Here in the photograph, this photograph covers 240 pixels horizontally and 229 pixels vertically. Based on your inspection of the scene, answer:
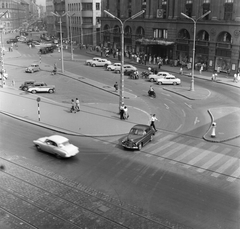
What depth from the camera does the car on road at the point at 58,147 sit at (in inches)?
942

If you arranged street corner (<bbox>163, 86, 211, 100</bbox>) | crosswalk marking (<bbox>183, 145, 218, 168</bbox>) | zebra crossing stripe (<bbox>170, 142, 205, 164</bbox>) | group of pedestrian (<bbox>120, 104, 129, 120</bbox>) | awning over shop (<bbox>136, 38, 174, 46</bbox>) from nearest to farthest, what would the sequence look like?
crosswalk marking (<bbox>183, 145, 218, 168</bbox>) → zebra crossing stripe (<bbox>170, 142, 205, 164</bbox>) → group of pedestrian (<bbox>120, 104, 129, 120</bbox>) → street corner (<bbox>163, 86, 211, 100</bbox>) → awning over shop (<bbox>136, 38, 174, 46</bbox>)

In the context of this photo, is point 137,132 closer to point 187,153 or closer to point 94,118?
point 187,153

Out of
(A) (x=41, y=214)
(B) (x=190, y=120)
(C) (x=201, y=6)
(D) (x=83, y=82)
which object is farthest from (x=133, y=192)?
(C) (x=201, y=6)

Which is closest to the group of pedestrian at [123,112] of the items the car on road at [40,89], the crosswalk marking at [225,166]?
the crosswalk marking at [225,166]

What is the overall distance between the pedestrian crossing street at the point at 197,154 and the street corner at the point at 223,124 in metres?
1.28

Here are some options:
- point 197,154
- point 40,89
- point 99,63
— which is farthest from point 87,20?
point 197,154

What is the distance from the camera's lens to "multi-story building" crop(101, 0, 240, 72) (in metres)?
58.5

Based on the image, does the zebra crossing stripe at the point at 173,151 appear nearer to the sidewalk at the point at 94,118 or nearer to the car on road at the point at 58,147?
the sidewalk at the point at 94,118

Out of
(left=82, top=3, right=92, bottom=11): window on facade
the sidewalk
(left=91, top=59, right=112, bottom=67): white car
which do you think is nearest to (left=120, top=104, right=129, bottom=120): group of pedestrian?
the sidewalk

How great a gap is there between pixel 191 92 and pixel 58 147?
26.3 metres

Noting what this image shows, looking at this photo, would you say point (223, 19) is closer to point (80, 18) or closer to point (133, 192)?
point (133, 192)

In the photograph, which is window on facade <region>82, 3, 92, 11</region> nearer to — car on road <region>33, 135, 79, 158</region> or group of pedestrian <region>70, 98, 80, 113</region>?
group of pedestrian <region>70, 98, 80, 113</region>

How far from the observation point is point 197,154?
82.0 ft

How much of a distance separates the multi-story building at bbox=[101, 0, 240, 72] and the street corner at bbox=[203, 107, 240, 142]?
76.4ft
